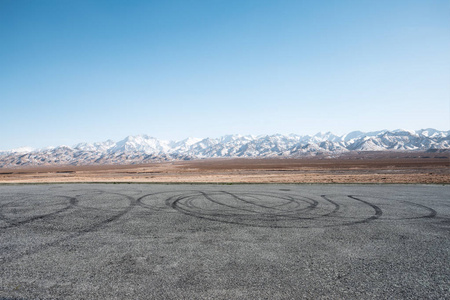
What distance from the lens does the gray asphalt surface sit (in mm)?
4754

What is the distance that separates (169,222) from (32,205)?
355 inches

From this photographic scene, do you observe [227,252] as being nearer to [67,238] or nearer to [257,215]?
[257,215]

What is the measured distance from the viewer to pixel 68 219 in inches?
392

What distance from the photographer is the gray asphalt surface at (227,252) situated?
4754 millimetres

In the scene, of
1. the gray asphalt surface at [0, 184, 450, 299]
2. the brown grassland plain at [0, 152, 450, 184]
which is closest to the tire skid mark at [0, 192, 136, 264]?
the gray asphalt surface at [0, 184, 450, 299]

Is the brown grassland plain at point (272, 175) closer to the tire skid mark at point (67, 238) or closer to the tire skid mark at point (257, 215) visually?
the tire skid mark at point (257, 215)

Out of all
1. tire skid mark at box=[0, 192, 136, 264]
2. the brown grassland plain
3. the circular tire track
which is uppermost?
tire skid mark at box=[0, 192, 136, 264]

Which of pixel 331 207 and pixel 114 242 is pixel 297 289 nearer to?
pixel 114 242

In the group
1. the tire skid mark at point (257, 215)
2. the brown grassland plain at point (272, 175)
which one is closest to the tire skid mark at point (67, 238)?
the tire skid mark at point (257, 215)

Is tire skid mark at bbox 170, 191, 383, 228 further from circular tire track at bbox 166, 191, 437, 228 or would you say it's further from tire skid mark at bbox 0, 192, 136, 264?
tire skid mark at bbox 0, 192, 136, 264

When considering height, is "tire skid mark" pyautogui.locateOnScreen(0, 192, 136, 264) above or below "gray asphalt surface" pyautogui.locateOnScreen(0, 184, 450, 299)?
above

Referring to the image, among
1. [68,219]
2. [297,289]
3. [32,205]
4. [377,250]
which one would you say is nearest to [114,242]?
[68,219]

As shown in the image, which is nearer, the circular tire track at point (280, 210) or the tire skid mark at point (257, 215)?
the tire skid mark at point (257, 215)

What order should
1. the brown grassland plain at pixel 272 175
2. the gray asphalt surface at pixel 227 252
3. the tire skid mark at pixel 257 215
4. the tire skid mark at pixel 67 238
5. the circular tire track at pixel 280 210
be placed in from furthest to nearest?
the brown grassland plain at pixel 272 175 < the circular tire track at pixel 280 210 < the tire skid mark at pixel 257 215 < the tire skid mark at pixel 67 238 < the gray asphalt surface at pixel 227 252
